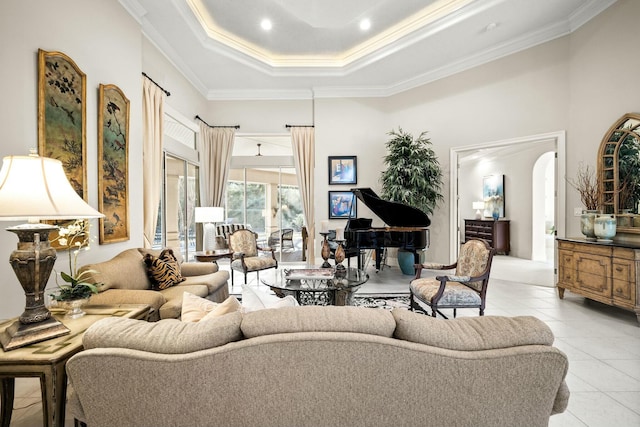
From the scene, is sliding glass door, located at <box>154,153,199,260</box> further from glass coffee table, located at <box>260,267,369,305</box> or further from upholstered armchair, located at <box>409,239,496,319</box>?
upholstered armchair, located at <box>409,239,496,319</box>

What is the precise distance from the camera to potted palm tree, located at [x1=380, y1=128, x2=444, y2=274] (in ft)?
18.0

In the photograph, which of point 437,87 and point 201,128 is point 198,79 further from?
point 437,87

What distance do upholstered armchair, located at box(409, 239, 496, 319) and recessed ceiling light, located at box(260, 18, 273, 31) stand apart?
4.21 metres

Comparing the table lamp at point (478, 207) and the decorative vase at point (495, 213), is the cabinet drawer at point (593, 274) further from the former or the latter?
the table lamp at point (478, 207)

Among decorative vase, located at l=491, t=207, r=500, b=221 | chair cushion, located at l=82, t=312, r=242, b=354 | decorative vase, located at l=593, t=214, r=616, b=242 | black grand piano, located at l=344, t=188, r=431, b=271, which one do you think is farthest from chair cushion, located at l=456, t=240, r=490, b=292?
decorative vase, located at l=491, t=207, r=500, b=221

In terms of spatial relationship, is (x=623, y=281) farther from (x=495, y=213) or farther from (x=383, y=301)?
(x=495, y=213)

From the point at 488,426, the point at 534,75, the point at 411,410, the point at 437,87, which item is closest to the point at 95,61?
the point at 411,410

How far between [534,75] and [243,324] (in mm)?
5742

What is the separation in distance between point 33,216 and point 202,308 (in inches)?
34.8

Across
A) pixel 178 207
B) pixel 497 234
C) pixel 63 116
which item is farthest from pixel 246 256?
pixel 497 234

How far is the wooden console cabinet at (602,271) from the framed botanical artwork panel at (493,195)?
4460 mm

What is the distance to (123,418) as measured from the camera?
42.7 inches

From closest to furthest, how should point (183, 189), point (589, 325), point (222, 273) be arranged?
point (589, 325), point (222, 273), point (183, 189)

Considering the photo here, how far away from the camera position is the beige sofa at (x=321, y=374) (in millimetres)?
1042
